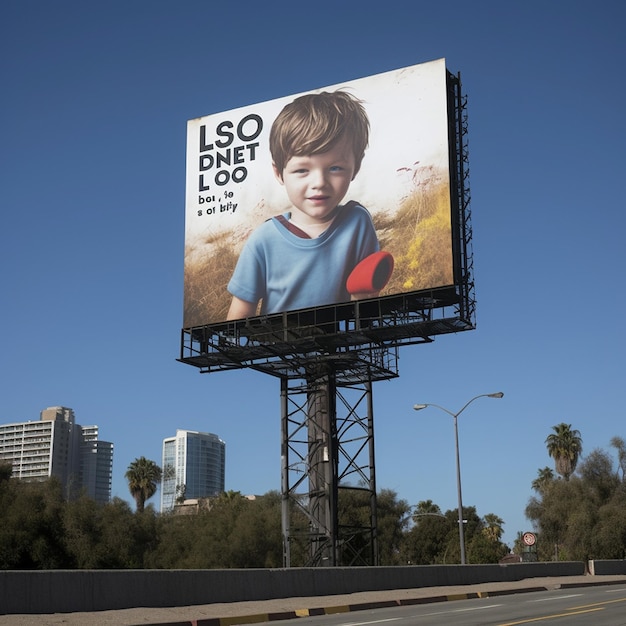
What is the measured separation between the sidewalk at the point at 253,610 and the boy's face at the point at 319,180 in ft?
63.9

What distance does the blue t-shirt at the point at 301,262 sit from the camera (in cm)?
4203

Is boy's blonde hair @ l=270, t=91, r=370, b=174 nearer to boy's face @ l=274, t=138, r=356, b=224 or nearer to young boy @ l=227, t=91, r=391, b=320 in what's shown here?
young boy @ l=227, t=91, r=391, b=320

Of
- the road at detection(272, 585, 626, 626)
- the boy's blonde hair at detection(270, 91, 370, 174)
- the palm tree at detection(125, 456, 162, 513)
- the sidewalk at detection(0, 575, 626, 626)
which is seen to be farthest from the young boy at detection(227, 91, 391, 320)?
the palm tree at detection(125, 456, 162, 513)

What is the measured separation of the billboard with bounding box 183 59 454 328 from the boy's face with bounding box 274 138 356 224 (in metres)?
0.06

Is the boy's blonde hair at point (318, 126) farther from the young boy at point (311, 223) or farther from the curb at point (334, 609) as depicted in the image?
the curb at point (334, 609)

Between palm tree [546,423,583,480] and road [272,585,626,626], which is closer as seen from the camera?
road [272,585,626,626]

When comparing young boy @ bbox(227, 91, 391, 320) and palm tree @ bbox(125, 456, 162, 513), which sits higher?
young boy @ bbox(227, 91, 391, 320)

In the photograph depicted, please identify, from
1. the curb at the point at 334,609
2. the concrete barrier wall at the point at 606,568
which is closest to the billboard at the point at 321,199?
the curb at the point at 334,609

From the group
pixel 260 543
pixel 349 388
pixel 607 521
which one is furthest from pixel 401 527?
pixel 349 388

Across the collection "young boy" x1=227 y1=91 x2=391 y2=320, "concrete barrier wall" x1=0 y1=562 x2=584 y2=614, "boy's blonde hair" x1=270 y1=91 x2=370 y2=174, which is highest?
"boy's blonde hair" x1=270 y1=91 x2=370 y2=174

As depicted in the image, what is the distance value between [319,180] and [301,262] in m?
4.19

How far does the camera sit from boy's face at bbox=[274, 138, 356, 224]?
1698 inches

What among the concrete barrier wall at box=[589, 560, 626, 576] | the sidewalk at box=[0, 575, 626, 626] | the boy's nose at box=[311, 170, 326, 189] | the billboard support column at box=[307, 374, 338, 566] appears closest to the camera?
the sidewalk at box=[0, 575, 626, 626]

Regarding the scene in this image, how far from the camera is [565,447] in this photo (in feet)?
338
